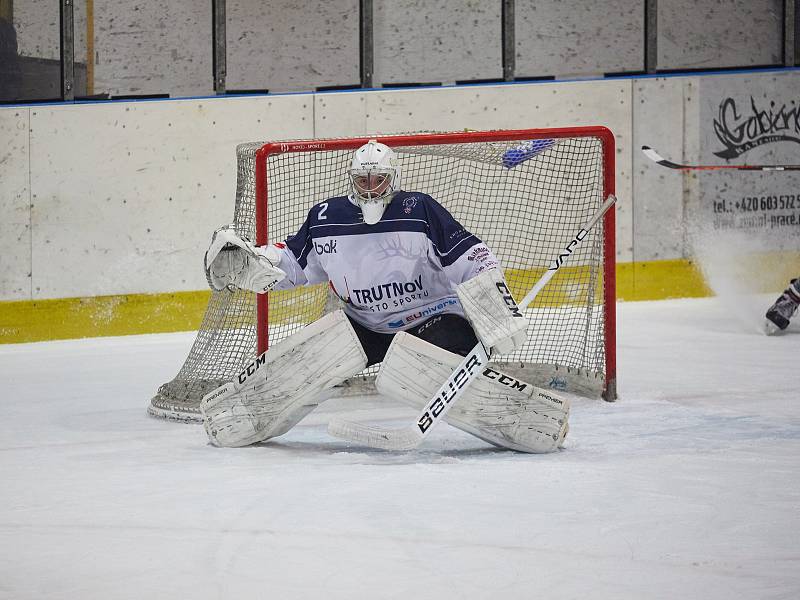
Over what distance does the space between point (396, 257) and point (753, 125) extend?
434 centimetres

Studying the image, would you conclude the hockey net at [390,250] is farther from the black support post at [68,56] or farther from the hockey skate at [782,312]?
the black support post at [68,56]

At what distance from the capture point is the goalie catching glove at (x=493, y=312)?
3627mm

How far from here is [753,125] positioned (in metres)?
7.57

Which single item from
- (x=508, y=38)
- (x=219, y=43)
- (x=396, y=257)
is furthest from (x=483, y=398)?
(x=508, y=38)

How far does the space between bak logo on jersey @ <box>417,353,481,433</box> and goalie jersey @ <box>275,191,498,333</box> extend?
29 cm

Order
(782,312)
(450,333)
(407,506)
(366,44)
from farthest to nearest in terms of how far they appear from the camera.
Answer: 1. (366,44)
2. (782,312)
3. (450,333)
4. (407,506)

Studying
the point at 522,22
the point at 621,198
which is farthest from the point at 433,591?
the point at 522,22

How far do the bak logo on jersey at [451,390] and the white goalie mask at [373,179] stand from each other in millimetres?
547

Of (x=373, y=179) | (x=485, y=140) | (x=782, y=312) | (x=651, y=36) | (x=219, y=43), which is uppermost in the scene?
(x=651, y=36)

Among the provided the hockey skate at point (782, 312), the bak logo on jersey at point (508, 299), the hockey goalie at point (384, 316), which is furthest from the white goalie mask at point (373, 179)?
the hockey skate at point (782, 312)

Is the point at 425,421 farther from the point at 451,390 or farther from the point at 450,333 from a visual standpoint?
the point at 450,333

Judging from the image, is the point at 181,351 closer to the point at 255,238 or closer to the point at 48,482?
the point at 255,238

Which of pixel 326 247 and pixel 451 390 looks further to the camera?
pixel 326 247

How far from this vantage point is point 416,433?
376 cm
